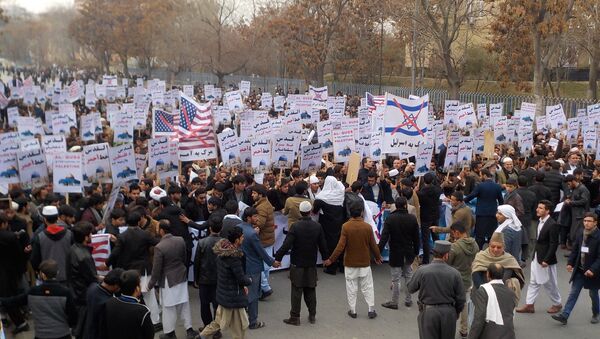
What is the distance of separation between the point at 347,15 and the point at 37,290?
40558 mm

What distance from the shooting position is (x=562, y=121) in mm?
19797

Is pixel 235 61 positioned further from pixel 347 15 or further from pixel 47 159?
pixel 47 159

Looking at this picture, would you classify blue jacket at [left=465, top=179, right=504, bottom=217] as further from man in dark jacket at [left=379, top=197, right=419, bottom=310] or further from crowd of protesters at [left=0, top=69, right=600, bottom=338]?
man in dark jacket at [left=379, top=197, right=419, bottom=310]

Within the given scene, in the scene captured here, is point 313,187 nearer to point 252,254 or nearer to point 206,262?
point 252,254

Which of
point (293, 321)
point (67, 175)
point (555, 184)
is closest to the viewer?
point (293, 321)

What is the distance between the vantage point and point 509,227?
29.4 ft

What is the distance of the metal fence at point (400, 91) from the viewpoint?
99.4 ft

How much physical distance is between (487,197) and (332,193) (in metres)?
2.64

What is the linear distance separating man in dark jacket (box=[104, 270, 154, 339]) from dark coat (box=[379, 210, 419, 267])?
4.11 metres

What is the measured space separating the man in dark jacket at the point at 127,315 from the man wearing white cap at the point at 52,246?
82.0 inches

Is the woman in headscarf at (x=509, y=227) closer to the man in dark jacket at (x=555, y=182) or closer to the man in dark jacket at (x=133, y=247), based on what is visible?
the man in dark jacket at (x=555, y=182)

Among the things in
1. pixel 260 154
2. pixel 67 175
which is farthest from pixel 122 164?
pixel 260 154

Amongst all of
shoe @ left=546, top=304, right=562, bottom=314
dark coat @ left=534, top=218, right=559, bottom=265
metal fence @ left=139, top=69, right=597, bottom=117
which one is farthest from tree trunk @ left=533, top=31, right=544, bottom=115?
dark coat @ left=534, top=218, right=559, bottom=265

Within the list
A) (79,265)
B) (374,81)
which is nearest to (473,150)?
(79,265)
